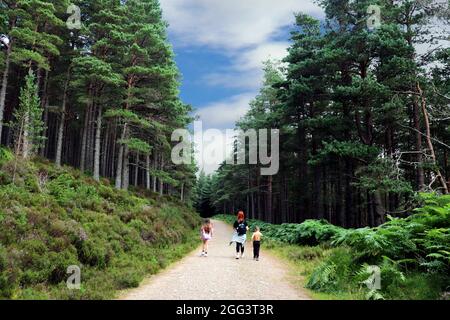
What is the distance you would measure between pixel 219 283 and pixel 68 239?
5.10m

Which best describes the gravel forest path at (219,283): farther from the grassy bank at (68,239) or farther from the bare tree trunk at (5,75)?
the bare tree trunk at (5,75)

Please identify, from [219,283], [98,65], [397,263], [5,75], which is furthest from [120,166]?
[397,263]

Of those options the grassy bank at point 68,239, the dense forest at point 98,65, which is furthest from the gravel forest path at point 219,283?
→ the dense forest at point 98,65

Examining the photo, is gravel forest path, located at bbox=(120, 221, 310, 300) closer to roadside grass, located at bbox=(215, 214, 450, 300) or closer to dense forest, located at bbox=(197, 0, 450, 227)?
roadside grass, located at bbox=(215, 214, 450, 300)

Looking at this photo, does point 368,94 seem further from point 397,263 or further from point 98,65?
point 98,65

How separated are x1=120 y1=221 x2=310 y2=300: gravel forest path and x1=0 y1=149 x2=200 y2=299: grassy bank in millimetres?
719

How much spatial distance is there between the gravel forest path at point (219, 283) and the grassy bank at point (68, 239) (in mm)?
719

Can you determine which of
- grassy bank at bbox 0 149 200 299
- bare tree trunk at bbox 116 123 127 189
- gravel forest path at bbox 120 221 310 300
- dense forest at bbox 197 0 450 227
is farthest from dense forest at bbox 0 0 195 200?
gravel forest path at bbox 120 221 310 300

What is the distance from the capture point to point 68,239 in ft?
34.8

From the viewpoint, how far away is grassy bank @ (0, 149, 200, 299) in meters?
8.06

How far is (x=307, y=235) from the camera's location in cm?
1709
